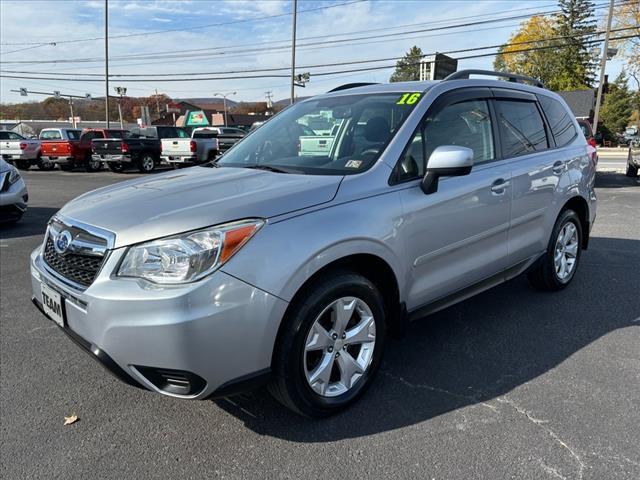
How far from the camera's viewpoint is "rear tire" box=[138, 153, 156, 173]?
2055 cm

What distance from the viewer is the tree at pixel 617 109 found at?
62469 mm

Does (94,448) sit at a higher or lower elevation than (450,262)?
lower

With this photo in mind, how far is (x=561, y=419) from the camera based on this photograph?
8.98 ft

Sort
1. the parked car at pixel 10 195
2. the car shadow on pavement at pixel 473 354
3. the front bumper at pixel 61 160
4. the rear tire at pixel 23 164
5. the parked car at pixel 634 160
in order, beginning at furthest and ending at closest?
the rear tire at pixel 23 164 < the front bumper at pixel 61 160 < the parked car at pixel 634 160 < the parked car at pixel 10 195 < the car shadow on pavement at pixel 473 354

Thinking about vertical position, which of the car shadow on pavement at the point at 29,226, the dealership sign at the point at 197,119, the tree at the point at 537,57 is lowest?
the car shadow on pavement at the point at 29,226

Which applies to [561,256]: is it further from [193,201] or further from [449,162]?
[193,201]

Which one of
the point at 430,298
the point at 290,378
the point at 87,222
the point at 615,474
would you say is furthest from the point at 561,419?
the point at 87,222

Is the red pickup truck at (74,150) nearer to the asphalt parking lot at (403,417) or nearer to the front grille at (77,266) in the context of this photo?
the asphalt parking lot at (403,417)

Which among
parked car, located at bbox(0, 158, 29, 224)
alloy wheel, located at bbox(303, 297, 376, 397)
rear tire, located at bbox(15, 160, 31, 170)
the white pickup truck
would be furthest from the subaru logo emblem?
rear tire, located at bbox(15, 160, 31, 170)

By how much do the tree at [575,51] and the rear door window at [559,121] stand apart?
6610 centimetres

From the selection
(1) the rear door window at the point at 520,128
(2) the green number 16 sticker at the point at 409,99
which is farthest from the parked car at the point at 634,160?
(2) the green number 16 sticker at the point at 409,99

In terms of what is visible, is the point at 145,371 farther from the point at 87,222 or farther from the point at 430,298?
the point at 430,298

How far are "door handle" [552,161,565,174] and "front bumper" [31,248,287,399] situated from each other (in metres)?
3.01

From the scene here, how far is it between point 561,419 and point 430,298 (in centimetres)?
99
